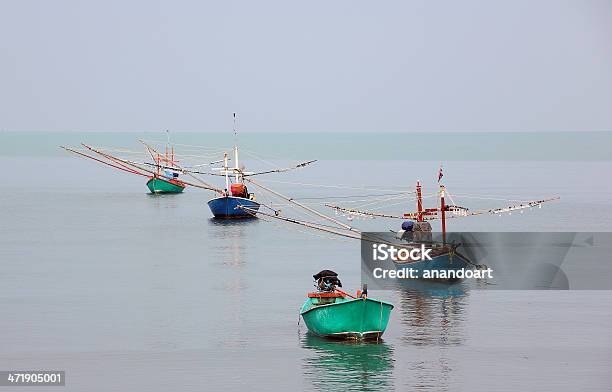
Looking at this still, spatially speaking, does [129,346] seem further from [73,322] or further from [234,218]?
[234,218]

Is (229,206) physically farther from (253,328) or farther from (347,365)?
(347,365)

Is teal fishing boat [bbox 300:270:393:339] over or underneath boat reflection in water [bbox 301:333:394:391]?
over

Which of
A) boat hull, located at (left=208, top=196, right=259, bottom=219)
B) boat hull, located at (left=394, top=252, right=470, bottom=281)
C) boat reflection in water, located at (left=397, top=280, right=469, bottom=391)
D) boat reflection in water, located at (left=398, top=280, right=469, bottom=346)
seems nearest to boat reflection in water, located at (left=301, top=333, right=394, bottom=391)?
boat reflection in water, located at (left=397, top=280, right=469, bottom=391)

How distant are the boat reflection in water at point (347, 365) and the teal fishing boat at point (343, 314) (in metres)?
0.63

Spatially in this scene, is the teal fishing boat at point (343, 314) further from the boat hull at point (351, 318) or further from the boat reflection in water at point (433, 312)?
the boat reflection in water at point (433, 312)

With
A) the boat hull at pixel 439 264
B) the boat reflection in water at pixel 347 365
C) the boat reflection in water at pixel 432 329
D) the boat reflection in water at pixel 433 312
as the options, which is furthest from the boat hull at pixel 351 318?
the boat hull at pixel 439 264

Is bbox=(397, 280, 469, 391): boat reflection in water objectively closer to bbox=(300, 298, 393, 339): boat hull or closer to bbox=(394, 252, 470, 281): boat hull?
Answer: bbox=(394, 252, 470, 281): boat hull

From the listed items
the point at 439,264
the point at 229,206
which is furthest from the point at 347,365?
the point at 229,206

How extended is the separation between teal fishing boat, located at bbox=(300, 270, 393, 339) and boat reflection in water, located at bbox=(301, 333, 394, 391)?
0.63 meters

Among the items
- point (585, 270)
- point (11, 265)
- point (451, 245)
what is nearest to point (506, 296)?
point (451, 245)

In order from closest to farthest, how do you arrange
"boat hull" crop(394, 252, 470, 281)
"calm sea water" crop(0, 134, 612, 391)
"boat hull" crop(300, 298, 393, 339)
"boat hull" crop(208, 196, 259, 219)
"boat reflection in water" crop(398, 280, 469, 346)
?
"calm sea water" crop(0, 134, 612, 391) < "boat hull" crop(300, 298, 393, 339) < "boat reflection in water" crop(398, 280, 469, 346) < "boat hull" crop(394, 252, 470, 281) < "boat hull" crop(208, 196, 259, 219)

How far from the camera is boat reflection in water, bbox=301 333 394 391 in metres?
63.8

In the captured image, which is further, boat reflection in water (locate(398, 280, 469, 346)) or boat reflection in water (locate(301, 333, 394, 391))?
boat reflection in water (locate(398, 280, 469, 346))

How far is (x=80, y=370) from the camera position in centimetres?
6756
